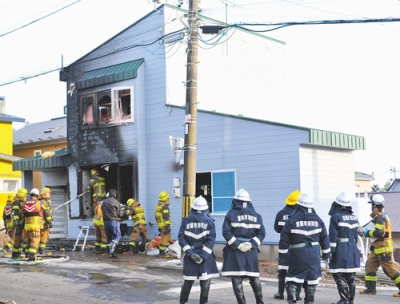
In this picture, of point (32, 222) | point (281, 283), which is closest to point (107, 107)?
point (32, 222)

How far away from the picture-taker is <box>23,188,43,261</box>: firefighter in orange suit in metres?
15.2

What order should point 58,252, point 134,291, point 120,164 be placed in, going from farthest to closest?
point 120,164 → point 58,252 → point 134,291

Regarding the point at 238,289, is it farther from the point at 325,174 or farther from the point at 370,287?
the point at 325,174

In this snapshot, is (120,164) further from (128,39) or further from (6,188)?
(6,188)

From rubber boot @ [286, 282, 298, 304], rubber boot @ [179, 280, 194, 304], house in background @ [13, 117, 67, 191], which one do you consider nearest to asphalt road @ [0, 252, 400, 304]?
rubber boot @ [179, 280, 194, 304]

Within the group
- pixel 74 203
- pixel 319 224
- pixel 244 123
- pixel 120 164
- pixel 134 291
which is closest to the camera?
pixel 319 224

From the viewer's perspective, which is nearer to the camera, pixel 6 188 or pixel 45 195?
pixel 45 195

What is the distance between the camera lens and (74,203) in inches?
826

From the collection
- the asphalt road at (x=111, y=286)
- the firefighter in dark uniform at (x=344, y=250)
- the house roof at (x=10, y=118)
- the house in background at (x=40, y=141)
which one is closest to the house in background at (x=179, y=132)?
the asphalt road at (x=111, y=286)

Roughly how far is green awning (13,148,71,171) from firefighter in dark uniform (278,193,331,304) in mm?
13805

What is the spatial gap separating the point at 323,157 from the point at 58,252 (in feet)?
29.0

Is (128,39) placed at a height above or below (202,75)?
above

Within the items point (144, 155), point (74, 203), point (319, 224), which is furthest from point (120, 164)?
point (319, 224)

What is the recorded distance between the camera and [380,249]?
420 inches
